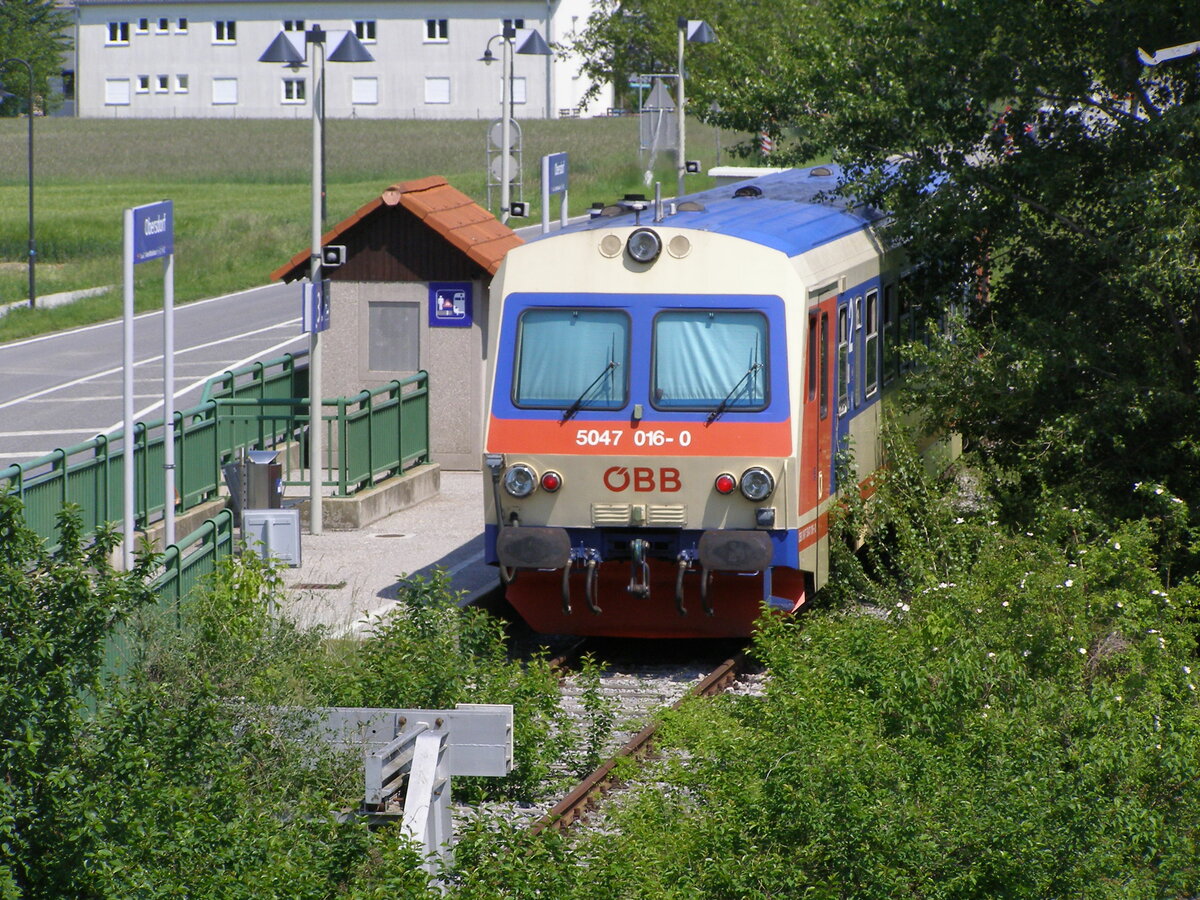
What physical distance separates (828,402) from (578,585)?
7.20 feet

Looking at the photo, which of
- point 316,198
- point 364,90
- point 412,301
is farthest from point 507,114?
point 364,90

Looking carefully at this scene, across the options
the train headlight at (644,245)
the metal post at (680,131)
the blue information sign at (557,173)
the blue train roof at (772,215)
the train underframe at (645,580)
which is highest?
the metal post at (680,131)

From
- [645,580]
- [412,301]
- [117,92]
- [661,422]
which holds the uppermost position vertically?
[117,92]

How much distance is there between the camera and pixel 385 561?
16547mm

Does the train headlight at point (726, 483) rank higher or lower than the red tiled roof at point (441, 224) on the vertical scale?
lower

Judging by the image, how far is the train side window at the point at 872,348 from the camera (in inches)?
589

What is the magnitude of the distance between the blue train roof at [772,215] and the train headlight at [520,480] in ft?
5.81

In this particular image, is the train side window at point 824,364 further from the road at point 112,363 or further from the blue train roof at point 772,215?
the road at point 112,363

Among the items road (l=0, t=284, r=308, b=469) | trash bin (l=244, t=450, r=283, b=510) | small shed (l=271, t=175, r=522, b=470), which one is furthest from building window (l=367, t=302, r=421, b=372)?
road (l=0, t=284, r=308, b=469)

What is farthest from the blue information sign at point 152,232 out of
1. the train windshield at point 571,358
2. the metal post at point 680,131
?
the metal post at point 680,131

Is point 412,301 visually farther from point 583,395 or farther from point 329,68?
point 329,68

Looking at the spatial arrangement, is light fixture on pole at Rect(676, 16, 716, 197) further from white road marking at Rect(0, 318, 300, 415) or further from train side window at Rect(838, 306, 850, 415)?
train side window at Rect(838, 306, 850, 415)

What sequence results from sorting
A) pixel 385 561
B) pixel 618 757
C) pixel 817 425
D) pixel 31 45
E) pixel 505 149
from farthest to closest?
pixel 31 45 → pixel 505 149 → pixel 385 561 → pixel 817 425 → pixel 618 757

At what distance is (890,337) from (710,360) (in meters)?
3.46
